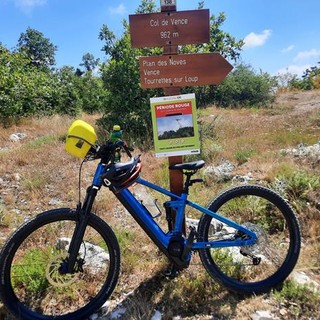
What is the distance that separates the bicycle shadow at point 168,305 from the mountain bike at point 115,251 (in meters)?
0.12

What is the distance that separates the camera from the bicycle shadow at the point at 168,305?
8.01 ft

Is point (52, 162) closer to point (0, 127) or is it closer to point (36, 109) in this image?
point (0, 127)

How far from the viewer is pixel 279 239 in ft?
10.7

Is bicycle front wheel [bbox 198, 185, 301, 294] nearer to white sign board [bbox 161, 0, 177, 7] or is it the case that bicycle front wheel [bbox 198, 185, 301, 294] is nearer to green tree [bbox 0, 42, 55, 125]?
white sign board [bbox 161, 0, 177, 7]

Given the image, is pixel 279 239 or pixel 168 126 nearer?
pixel 168 126

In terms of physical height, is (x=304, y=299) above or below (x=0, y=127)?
below

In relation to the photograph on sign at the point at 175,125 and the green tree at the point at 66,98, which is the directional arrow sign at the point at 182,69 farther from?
the green tree at the point at 66,98

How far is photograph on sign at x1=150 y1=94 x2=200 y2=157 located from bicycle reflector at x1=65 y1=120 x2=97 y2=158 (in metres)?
0.64

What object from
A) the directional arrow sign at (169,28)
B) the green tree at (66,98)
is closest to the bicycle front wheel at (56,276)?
the directional arrow sign at (169,28)

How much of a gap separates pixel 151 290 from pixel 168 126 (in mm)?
1340

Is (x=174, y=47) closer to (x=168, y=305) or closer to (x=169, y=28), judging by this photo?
(x=169, y=28)

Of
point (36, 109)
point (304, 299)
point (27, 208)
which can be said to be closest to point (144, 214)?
point (304, 299)

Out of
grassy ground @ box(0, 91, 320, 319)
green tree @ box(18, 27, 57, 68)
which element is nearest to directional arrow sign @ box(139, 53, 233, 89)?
grassy ground @ box(0, 91, 320, 319)

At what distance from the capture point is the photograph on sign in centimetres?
278
